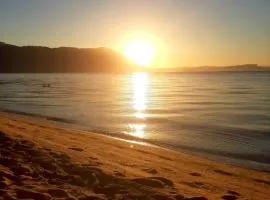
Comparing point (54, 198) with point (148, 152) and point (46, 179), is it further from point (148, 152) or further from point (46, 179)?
point (148, 152)

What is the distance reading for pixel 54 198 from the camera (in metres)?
6.31

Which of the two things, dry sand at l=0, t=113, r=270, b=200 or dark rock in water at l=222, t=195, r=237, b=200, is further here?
dark rock in water at l=222, t=195, r=237, b=200

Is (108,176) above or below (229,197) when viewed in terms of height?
above

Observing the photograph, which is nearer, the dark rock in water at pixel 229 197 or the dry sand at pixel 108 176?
the dry sand at pixel 108 176

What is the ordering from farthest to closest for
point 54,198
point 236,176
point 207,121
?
point 207,121, point 236,176, point 54,198

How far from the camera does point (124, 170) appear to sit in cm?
860

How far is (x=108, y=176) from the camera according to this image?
308 inches

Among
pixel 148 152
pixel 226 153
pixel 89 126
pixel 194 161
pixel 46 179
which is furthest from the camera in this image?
pixel 89 126

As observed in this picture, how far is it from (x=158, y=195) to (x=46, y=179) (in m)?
2.20

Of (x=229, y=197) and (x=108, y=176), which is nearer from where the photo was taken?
(x=229, y=197)

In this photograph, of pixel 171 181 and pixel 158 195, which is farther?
pixel 171 181

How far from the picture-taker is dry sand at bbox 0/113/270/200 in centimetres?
679

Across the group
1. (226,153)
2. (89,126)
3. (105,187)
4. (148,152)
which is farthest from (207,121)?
(105,187)

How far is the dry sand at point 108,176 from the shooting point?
22.3 feet
